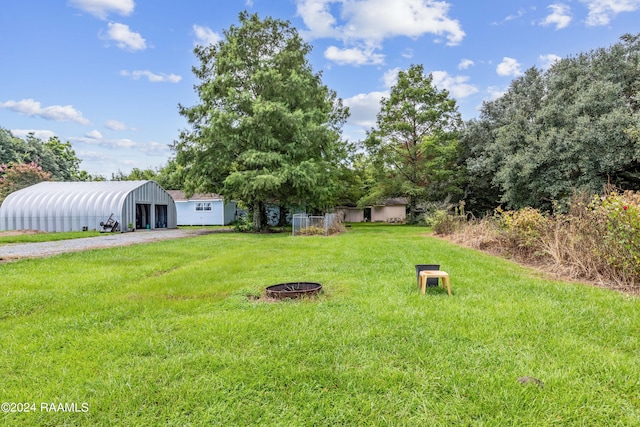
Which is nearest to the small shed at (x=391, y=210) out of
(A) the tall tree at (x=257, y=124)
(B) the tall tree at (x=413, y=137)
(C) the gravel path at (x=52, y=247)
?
(B) the tall tree at (x=413, y=137)

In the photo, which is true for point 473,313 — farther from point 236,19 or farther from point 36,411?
point 236,19

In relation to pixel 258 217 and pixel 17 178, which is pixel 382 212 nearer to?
pixel 258 217

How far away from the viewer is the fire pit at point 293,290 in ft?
16.1

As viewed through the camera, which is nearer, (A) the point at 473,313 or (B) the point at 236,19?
(A) the point at 473,313

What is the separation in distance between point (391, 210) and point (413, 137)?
37.2ft

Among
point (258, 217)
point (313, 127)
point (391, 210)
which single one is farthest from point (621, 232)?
point (391, 210)

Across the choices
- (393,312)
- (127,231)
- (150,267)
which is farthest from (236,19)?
(393,312)

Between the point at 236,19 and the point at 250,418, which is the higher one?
the point at 236,19

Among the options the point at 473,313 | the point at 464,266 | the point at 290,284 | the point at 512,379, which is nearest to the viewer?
the point at 512,379

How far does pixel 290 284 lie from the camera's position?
540cm

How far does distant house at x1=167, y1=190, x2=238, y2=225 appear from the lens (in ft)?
93.4

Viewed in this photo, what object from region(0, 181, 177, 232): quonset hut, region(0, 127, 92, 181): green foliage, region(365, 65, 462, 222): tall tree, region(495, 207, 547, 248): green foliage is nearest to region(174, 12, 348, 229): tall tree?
region(0, 181, 177, 232): quonset hut

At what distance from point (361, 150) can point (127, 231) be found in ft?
62.6

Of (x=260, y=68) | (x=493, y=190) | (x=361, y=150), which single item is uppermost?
(x=260, y=68)
